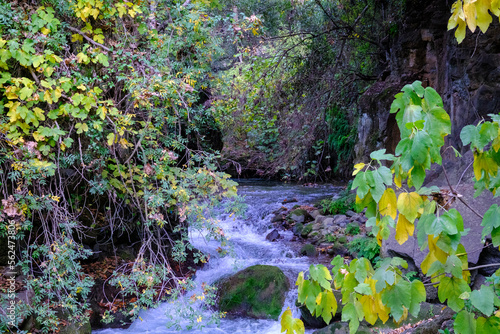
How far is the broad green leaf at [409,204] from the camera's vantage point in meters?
1.36

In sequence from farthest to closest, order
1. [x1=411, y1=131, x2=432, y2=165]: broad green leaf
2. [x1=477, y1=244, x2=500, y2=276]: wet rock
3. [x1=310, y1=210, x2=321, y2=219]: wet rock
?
[x1=310, y1=210, x2=321, y2=219]: wet rock
[x1=477, y1=244, x2=500, y2=276]: wet rock
[x1=411, y1=131, x2=432, y2=165]: broad green leaf

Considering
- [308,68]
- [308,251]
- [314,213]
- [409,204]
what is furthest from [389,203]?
[314,213]

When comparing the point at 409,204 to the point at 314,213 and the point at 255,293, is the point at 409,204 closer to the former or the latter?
the point at 255,293

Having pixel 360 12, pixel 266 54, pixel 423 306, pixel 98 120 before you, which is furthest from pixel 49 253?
pixel 360 12

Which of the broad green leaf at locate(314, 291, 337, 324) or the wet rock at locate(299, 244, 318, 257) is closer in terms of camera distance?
the broad green leaf at locate(314, 291, 337, 324)

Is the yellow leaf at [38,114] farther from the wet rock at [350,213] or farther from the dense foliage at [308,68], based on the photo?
the wet rock at [350,213]

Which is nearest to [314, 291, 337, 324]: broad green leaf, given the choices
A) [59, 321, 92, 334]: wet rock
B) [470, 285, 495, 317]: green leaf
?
[470, 285, 495, 317]: green leaf

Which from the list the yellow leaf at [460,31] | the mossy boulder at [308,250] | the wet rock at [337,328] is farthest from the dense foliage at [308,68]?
the yellow leaf at [460,31]

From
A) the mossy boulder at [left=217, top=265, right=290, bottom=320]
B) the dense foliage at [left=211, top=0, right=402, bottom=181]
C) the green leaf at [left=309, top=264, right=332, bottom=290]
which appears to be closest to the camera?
the green leaf at [left=309, top=264, right=332, bottom=290]

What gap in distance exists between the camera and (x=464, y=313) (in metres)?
1.36

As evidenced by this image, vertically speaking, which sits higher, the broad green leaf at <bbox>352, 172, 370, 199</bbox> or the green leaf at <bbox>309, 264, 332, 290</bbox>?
the broad green leaf at <bbox>352, 172, 370, 199</bbox>

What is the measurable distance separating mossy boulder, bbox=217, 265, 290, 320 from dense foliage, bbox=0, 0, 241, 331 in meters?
2.00

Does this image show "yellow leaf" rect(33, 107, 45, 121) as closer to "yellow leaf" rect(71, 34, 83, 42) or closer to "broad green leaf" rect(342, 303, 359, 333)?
"yellow leaf" rect(71, 34, 83, 42)

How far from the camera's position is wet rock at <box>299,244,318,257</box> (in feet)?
24.4
